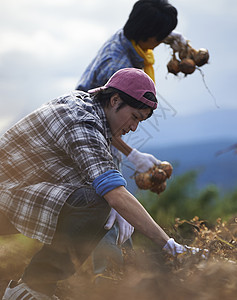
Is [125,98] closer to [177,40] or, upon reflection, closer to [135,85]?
[135,85]

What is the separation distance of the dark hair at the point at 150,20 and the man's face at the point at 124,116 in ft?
2.56

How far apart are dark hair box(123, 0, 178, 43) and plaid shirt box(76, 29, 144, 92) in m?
0.06

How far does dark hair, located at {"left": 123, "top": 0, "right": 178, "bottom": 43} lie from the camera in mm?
1935

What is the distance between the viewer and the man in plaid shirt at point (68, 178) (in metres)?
1.16

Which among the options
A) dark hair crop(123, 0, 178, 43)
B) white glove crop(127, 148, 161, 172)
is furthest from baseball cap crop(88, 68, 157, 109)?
white glove crop(127, 148, 161, 172)

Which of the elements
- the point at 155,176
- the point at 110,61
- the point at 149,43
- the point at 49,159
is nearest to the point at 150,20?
the point at 149,43

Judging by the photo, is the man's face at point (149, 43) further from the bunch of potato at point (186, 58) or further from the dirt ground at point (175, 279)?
the dirt ground at point (175, 279)

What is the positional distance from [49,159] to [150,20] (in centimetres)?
104

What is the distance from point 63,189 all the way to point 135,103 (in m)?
0.39

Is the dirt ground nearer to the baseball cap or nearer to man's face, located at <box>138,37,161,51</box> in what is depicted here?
the baseball cap

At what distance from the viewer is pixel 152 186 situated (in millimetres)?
2324

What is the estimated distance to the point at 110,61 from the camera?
190cm

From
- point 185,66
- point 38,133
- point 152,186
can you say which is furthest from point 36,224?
point 185,66

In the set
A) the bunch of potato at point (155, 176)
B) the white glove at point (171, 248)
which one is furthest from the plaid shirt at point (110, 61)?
the white glove at point (171, 248)
